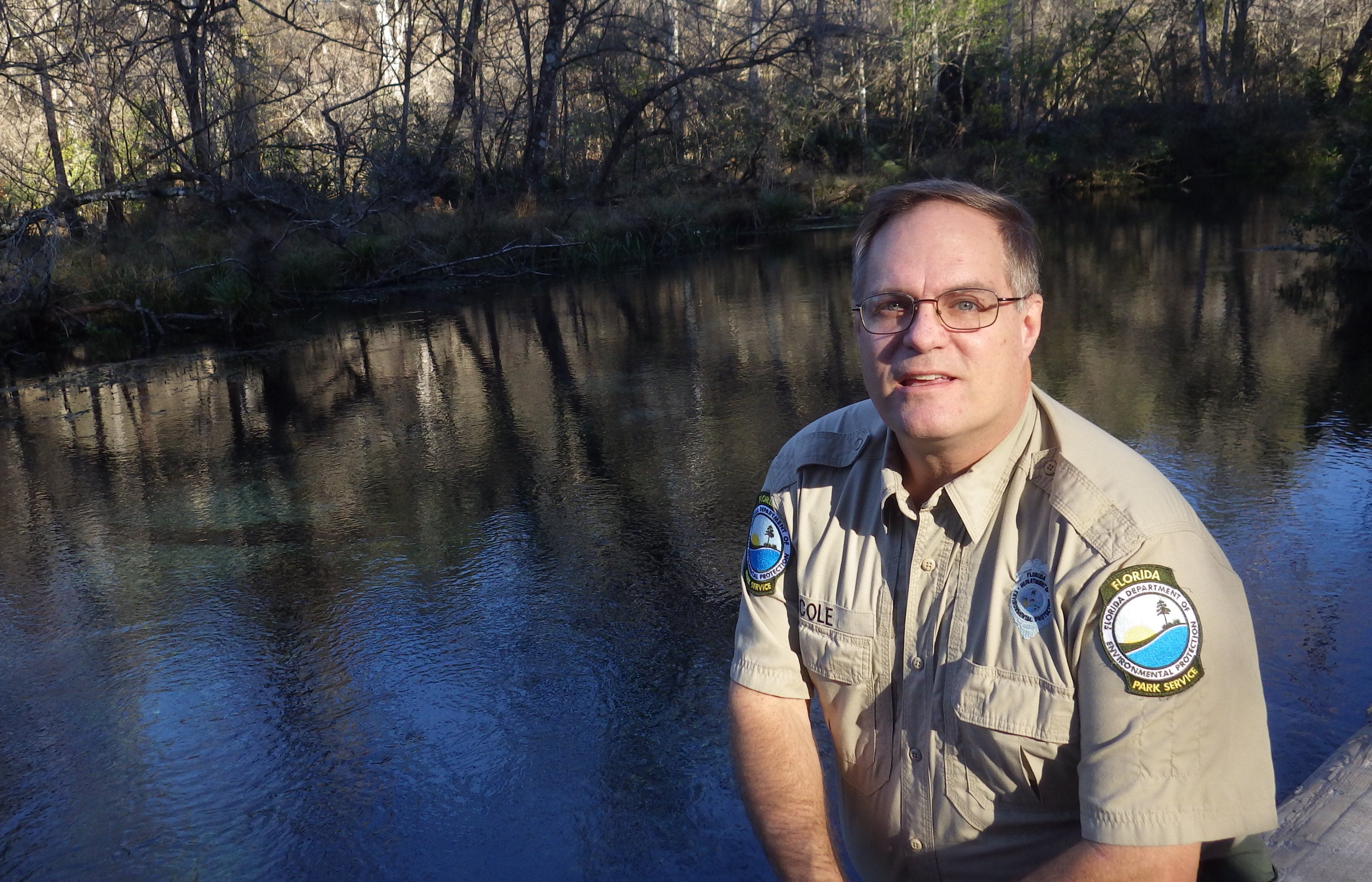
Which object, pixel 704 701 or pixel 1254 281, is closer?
pixel 704 701

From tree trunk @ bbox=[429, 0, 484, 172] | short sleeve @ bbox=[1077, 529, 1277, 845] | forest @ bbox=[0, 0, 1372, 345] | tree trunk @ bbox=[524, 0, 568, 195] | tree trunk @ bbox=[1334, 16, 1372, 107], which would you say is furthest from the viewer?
tree trunk @ bbox=[524, 0, 568, 195]

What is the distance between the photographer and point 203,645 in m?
4.37

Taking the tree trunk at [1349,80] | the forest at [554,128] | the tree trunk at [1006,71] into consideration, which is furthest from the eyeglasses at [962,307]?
the tree trunk at [1006,71]

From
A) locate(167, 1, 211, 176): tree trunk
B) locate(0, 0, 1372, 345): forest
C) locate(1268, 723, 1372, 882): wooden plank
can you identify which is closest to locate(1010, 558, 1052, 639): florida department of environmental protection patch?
locate(1268, 723, 1372, 882): wooden plank

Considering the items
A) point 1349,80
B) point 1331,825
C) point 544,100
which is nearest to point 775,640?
point 1331,825

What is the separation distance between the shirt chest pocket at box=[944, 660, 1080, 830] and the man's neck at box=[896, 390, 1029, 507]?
0.34 meters

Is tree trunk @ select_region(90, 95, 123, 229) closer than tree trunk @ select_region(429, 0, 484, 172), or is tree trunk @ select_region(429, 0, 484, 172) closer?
tree trunk @ select_region(90, 95, 123, 229)

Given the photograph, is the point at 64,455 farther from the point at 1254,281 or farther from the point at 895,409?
the point at 1254,281

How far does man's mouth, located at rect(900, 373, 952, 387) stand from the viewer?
194 cm

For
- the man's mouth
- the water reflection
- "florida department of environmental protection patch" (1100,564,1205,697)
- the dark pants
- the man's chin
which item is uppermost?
the man's mouth

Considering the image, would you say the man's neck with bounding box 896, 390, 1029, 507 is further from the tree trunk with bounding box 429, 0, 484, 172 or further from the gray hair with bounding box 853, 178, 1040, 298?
the tree trunk with bounding box 429, 0, 484, 172

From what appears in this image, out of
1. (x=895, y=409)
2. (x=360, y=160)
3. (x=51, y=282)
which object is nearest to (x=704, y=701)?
(x=895, y=409)

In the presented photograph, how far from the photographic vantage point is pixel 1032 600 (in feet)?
5.91

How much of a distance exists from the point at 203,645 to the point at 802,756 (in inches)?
122
